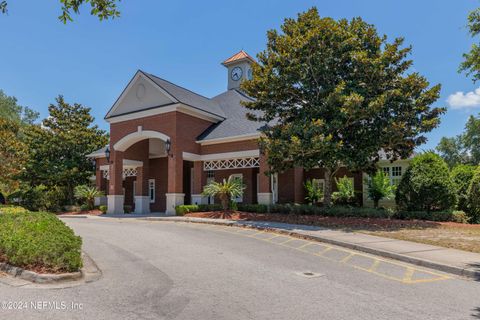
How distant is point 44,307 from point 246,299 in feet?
9.67

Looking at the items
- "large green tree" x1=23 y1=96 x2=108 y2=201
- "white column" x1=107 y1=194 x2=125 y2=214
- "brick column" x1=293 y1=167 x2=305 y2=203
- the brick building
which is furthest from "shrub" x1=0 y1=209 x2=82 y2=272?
"large green tree" x1=23 y1=96 x2=108 y2=201

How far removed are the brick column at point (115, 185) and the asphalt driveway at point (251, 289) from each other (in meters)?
16.5

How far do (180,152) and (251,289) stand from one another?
1753 centimetres

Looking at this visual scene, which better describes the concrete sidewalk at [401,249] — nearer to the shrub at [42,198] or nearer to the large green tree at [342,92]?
the large green tree at [342,92]

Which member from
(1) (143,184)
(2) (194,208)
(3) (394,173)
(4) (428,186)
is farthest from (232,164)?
(4) (428,186)

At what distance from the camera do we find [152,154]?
29.1 meters

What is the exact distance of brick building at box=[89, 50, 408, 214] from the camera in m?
23.1

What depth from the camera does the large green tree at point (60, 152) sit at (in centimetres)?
3091

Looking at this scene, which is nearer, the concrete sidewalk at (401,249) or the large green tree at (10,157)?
the concrete sidewalk at (401,249)

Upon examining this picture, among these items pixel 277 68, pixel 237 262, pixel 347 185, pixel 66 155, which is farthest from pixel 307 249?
pixel 66 155

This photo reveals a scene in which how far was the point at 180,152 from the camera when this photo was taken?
2338cm

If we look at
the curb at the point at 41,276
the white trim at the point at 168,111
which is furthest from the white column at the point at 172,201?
the curb at the point at 41,276

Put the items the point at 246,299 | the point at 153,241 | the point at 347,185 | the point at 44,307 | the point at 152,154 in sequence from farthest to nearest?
→ 1. the point at 152,154
2. the point at 347,185
3. the point at 153,241
4. the point at 246,299
5. the point at 44,307

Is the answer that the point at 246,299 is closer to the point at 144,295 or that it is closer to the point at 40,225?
the point at 144,295
